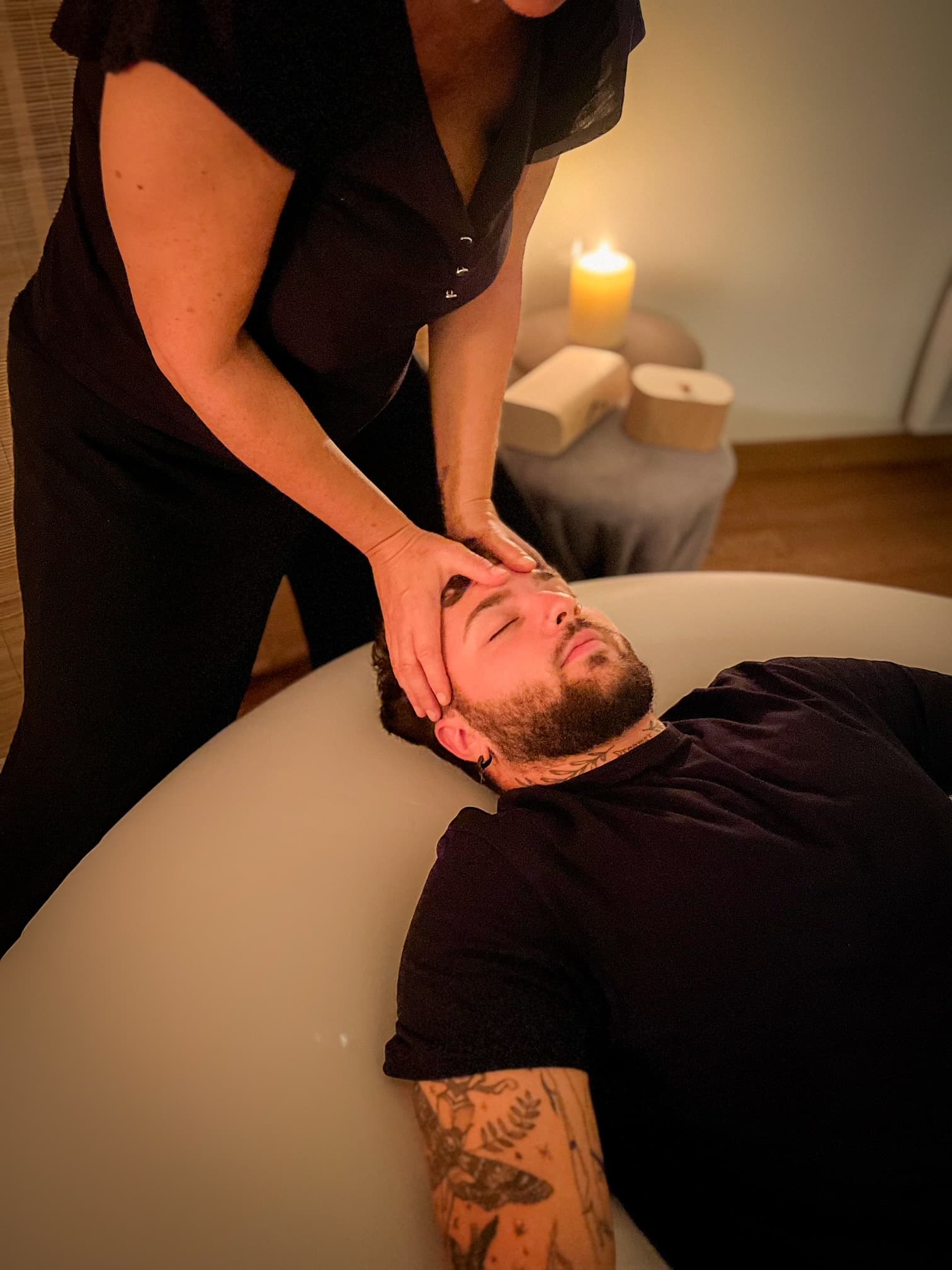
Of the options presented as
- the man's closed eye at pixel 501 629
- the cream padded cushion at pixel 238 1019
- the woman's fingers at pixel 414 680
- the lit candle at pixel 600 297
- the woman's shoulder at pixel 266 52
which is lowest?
the cream padded cushion at pixel 238 1019

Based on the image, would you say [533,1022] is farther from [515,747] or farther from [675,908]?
[515,747]

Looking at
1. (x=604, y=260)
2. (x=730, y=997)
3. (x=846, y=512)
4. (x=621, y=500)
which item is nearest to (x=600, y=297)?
(x=604, y=260)

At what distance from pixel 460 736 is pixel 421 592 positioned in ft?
0.54

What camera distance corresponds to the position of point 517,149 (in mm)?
830

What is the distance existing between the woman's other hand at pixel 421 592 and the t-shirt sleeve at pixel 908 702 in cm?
39

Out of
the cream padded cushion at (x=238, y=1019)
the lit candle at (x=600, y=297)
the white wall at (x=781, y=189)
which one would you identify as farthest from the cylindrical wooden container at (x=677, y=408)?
the cream padded cushion at (x=238, y=1019)

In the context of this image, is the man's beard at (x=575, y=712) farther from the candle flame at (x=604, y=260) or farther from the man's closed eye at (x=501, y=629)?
the candle flame at (x=604, y=260)

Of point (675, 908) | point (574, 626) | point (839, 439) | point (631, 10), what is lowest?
point (839, 439)

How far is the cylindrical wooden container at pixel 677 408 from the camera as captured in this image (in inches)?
62.5

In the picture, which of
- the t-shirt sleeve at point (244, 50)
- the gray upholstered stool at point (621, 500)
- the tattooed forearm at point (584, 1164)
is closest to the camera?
the t-shirt sleeve at point (244, 50)

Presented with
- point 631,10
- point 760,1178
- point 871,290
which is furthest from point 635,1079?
point 871,290

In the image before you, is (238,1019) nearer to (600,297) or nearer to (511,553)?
(511,553)

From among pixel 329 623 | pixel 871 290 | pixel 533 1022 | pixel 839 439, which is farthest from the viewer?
pixel 839 439

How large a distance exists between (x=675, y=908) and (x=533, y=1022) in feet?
0.54
